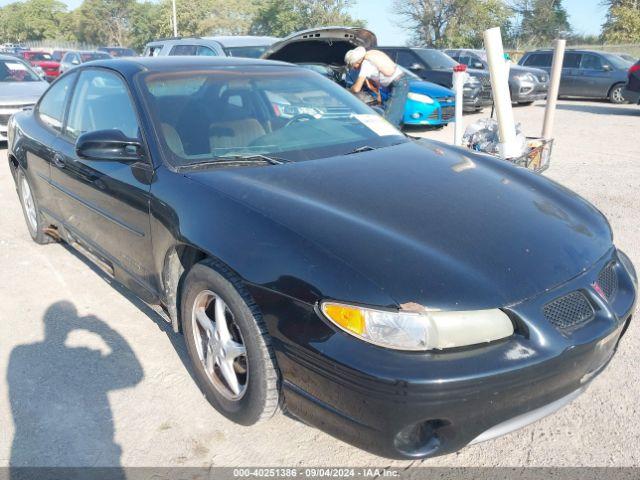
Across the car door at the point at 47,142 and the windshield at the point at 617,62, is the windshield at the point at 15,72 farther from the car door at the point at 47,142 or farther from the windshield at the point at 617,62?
the windshield at the point at 617,62

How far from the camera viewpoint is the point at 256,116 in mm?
3270

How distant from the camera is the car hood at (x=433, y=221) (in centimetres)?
201

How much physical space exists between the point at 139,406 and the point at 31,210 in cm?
283

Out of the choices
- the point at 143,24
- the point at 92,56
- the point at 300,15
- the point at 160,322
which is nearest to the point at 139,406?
the point at 160,322

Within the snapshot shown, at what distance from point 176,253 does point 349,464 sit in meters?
1.23

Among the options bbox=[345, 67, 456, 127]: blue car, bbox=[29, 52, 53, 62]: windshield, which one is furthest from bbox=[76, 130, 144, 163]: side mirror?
bbox=[29, 52, 53, 62]: windshield

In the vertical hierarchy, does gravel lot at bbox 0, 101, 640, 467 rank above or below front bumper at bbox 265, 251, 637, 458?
below

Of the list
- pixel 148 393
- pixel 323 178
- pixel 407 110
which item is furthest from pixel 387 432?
pixel 407 110

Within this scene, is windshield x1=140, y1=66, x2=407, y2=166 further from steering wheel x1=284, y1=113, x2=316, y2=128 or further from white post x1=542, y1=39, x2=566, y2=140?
white post x1=542, y1=39, x2=566, y2=140

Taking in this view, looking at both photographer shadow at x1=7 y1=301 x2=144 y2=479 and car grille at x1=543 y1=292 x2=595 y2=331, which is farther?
photographer shadow at x1=7 y1=301 x2=144 y2=479

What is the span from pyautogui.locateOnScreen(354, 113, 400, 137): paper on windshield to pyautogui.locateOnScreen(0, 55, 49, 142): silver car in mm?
7291

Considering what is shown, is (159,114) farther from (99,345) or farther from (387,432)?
(387,432)

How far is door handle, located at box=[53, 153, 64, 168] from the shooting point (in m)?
3.71

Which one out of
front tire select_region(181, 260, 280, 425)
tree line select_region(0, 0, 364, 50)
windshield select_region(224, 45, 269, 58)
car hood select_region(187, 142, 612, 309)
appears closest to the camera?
car hood select_region(187, 142, 612, 309)
